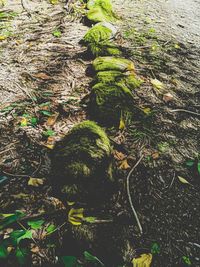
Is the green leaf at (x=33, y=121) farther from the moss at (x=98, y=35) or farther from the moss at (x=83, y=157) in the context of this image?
the moss at (x=98, y=35)

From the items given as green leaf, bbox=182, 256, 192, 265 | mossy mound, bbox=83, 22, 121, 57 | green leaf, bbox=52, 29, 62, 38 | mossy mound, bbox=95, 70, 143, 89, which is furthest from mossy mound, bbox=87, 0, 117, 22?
green leaf, bbox=182, 256, 192, 265

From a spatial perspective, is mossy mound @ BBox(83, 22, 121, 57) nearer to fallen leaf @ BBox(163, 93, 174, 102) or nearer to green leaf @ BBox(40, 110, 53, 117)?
fallen leaf @ BBox(163, 93, 174, 102)

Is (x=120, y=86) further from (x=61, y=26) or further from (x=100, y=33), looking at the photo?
(x=61, y=26)

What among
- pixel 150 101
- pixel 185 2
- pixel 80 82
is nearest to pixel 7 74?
pixel 80 82

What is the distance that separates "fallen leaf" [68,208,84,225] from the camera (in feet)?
5.06

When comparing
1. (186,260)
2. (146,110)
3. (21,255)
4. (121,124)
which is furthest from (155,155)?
(21,255)

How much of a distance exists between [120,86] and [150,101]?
1.20ft

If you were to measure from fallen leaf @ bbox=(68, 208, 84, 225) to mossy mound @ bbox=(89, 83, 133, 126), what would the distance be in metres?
0.90

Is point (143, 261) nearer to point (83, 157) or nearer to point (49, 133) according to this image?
point (83, 157)

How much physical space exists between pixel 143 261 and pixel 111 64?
1929 mm

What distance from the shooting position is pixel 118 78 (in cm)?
256

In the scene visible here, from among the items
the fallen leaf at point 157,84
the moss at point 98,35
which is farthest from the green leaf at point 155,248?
the moss at point 98,35

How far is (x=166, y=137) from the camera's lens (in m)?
2.24

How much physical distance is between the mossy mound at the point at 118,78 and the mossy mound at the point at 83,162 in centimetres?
77
